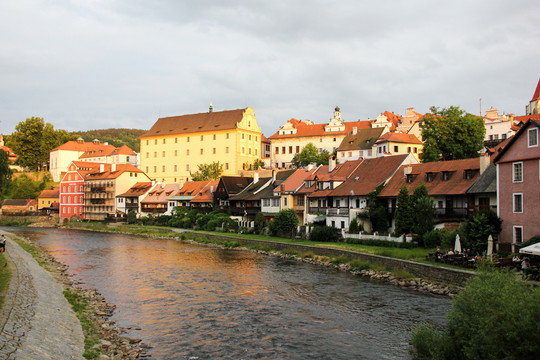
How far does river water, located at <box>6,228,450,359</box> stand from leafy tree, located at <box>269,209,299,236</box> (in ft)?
31.9

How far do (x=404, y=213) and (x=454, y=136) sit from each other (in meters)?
18.9

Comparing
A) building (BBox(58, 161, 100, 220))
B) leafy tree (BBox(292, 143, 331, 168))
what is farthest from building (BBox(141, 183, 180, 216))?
leafy tree (BBox(292, 143, 331, 168))

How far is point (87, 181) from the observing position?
8369 cm

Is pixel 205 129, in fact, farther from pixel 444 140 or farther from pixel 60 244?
pixel 444 140

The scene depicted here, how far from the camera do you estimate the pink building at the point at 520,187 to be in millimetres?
25359

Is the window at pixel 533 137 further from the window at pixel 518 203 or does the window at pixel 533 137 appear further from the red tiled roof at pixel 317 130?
the red tiled roof at pixel 317 130

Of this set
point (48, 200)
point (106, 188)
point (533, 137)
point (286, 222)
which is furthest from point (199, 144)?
point (533, 137)

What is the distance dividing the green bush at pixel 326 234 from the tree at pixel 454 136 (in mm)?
15819

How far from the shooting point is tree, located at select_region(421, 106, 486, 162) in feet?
159

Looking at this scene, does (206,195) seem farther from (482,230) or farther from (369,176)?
(482,230)

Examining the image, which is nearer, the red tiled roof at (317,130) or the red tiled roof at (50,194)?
the red tiled roof at (317,130)

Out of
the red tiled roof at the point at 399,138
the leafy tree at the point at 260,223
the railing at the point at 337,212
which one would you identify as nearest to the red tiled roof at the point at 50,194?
the leafy tree at the point at 260,223

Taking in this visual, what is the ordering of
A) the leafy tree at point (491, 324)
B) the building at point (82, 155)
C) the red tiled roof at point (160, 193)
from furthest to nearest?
the building at point (82, 155) < the red tiled roof at point (160, 193) < the leafy tree at point (491, 324)

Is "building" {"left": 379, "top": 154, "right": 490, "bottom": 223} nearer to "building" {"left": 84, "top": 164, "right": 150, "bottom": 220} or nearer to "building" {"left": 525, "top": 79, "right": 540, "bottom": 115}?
"building" {"left": 525, "top": 79, "right": 540, "bottom": 115}
